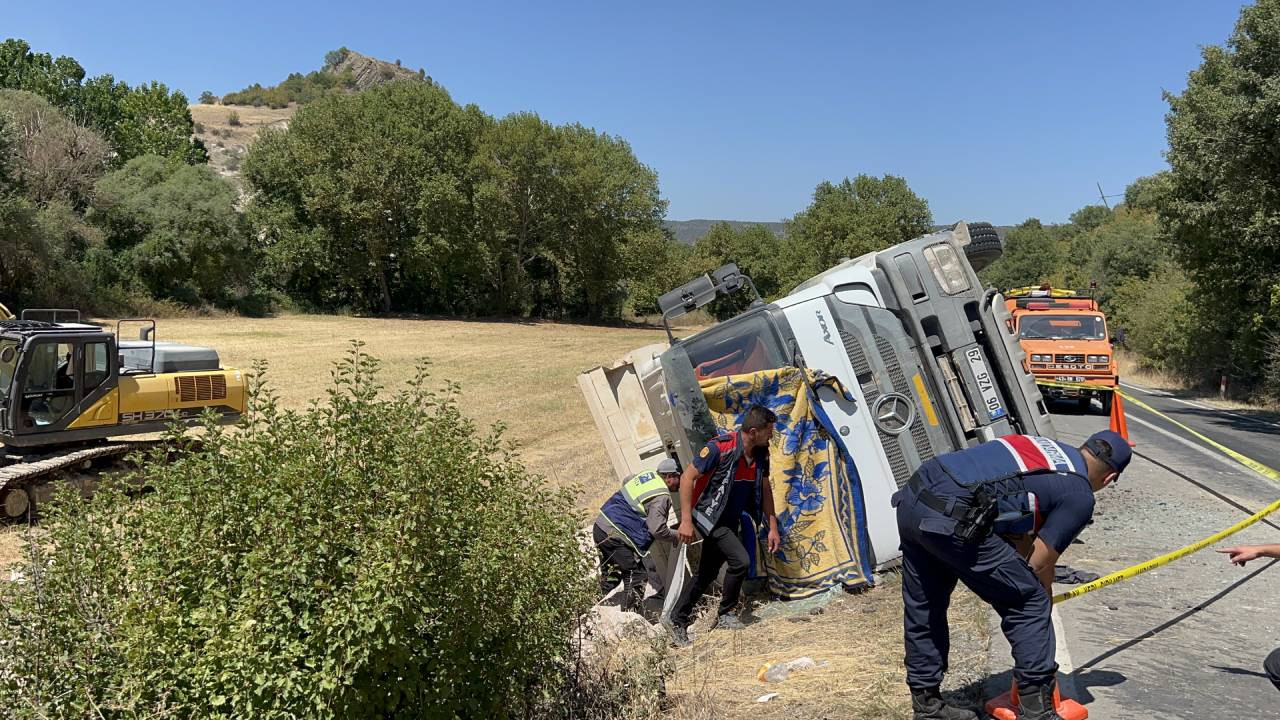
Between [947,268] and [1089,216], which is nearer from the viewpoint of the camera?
[947,268]

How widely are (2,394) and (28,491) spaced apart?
4.53 ft

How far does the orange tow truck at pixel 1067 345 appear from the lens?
18484 millimetres

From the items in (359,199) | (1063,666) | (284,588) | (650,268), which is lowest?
(1063,666)

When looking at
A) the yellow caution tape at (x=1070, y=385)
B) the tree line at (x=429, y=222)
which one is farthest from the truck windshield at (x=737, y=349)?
the tree line at (x=429, y=222)

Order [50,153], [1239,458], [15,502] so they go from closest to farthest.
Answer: [15,502] < [1239,458] < [50,153]

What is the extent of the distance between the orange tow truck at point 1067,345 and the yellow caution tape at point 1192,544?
1.65 meters

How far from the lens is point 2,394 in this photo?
488 inches

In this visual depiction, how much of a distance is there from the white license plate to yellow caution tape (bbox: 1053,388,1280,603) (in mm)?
1415

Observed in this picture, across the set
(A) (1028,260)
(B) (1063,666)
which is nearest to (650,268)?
(A) (1028,260)

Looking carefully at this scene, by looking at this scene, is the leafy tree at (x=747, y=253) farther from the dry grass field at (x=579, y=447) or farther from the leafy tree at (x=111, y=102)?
the leafy tree at (x=111, y=102)

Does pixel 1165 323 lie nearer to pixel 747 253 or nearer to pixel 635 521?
pixel 635 521

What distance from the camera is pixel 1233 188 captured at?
20344mm

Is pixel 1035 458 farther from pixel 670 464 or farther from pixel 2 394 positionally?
pixel 2 394

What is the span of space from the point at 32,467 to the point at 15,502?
0.46m
